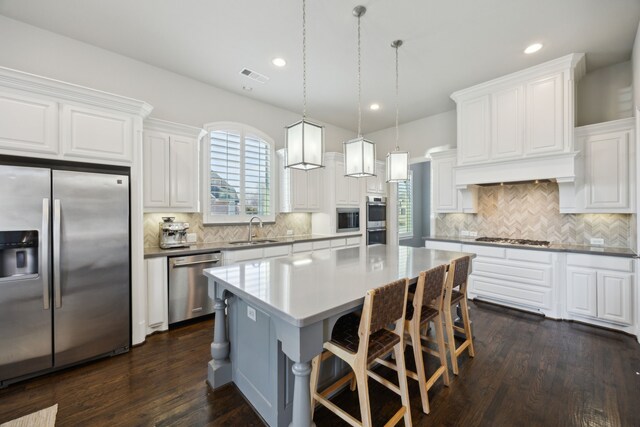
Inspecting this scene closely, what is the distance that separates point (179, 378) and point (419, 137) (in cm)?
517

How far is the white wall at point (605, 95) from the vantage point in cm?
332

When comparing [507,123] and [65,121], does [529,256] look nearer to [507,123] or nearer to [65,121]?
[507,123]

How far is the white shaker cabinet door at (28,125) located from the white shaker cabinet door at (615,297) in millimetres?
5642

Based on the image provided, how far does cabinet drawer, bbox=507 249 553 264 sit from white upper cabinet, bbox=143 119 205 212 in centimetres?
420

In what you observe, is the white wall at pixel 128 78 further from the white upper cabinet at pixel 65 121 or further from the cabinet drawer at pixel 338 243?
the cabinet drawer at pixel 338 243

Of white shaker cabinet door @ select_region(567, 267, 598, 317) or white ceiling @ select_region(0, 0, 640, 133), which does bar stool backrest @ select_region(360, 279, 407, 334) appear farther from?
white shaker cabinet door @ select_region(567, 267, 598, 317)

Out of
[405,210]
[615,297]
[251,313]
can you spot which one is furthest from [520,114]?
[251,313]

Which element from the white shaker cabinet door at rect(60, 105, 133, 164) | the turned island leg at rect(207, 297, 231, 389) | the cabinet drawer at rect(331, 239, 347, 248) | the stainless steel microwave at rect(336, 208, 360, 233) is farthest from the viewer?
the stainless steel microwave at rect(336, 208, 360, 233)

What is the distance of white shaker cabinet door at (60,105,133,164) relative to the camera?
236 cm

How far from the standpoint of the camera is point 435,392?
1.99 m

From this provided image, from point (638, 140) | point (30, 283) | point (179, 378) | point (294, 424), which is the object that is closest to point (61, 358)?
point (30, 283)

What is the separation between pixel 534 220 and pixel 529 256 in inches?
31.7

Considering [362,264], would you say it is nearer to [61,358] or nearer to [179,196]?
[179,196]

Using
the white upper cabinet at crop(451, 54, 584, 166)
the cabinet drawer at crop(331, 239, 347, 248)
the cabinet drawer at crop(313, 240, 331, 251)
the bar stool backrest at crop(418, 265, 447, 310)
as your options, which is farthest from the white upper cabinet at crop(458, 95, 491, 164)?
the bar stool backrest at crop(418, 265, 447, 310)
